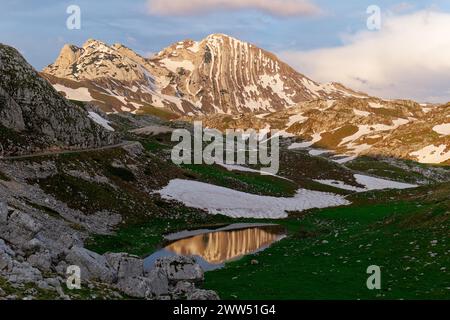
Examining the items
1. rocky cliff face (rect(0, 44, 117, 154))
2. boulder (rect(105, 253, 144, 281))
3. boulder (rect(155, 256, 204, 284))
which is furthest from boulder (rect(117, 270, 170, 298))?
rocky cliff face (rect(0, 44, 117, 154))

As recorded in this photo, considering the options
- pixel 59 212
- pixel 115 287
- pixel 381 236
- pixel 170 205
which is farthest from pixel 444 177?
pixel 115 287

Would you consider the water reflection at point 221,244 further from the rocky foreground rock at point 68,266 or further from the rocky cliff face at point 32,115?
the rocky cliff face at point 32,115

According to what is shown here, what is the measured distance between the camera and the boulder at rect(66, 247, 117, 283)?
27.6 metres

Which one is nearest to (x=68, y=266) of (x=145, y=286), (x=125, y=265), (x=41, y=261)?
(x=41, y=261)

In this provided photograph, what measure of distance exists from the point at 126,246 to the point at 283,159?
102 meters

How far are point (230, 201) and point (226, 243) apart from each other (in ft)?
77.4

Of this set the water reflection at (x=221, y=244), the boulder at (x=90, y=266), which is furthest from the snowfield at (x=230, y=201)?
the boulder at (x=90, y=266)

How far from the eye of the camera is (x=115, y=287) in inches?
1069

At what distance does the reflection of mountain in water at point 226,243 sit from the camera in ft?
167

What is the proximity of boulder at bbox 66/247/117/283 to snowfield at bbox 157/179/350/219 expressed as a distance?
152ft

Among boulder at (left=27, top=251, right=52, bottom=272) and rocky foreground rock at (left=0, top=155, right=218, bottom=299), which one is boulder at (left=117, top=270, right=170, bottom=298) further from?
boulder at (left=27, top=251, right=52, bottom=272)

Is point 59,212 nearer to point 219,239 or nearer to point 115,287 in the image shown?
point 219,239

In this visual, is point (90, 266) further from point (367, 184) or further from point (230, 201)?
point (367, 184)

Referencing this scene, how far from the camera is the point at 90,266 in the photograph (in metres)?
27.9
